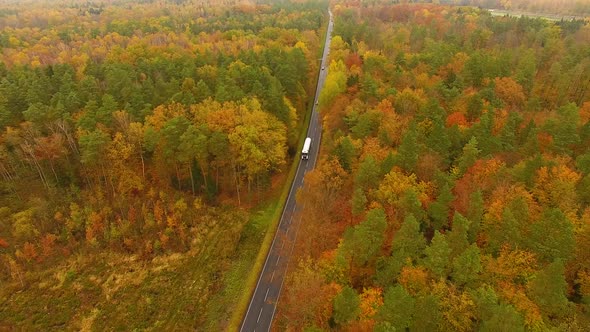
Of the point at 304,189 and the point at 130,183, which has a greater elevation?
the point at 304,189

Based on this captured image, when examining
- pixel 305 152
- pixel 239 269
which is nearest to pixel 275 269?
pixel 239 269

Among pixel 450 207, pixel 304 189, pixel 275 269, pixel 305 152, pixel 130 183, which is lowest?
pixel 275 269

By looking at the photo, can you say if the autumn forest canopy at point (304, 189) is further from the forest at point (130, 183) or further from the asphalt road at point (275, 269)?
the asphalt road at point (275, 269)

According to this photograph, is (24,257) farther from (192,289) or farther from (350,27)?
(350,27)

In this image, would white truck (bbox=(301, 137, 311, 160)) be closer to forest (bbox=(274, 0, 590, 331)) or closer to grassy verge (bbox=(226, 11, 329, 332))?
grassy verge (bbox=(226, 11, 329, 332))

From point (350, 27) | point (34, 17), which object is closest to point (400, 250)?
A: point (350, 27)

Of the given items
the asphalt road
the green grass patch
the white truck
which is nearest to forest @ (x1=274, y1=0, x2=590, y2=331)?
the asphalt road

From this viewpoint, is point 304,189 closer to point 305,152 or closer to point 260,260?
point 260,260
